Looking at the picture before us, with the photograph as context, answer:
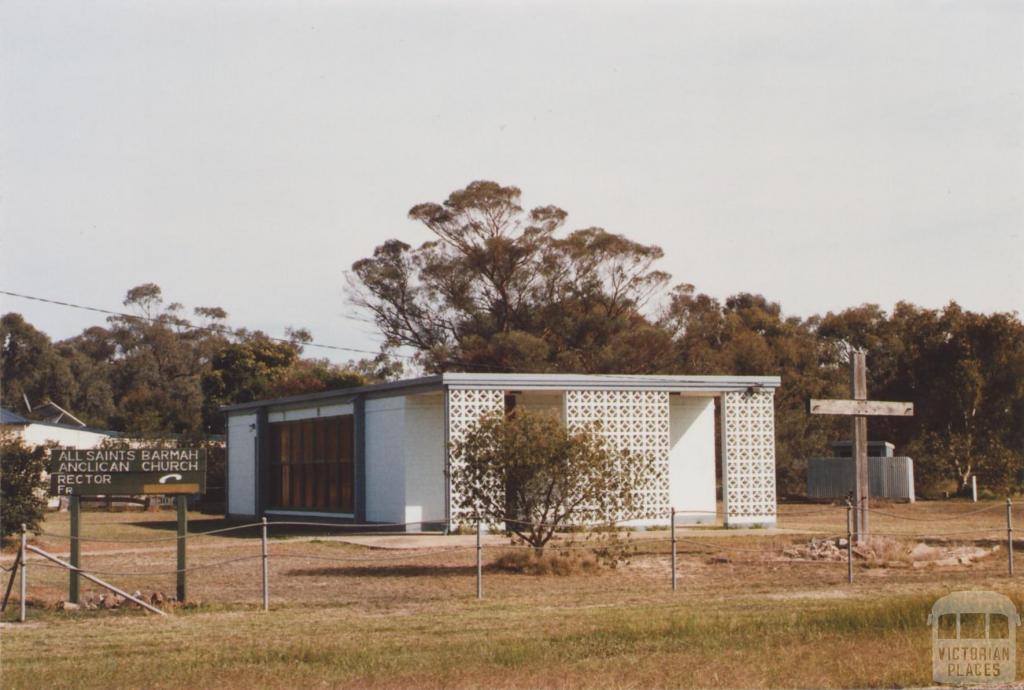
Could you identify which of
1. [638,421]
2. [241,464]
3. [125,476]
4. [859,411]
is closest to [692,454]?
[638,421]

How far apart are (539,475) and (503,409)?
6.98m

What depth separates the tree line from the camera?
161 ft

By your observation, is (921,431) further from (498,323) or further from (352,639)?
(352,639)

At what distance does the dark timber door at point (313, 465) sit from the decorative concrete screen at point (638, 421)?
6342 millimetres

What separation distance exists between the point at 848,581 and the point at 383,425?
14810mm

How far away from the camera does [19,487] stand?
25.8m

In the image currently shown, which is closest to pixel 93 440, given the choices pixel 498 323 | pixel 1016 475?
pixel 498 323

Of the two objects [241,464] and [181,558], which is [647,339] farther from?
[181,558]

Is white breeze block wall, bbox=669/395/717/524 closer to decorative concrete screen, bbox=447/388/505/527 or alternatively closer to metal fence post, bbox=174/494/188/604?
decorative concrete screen, bbox=447/388/505/527

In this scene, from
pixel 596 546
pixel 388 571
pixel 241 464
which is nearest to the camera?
pixel 388 571

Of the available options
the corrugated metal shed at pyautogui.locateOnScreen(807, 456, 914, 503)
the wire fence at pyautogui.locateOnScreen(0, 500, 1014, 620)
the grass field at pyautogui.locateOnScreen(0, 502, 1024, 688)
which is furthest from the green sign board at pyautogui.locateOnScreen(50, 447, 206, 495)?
the corrugated metal shed at pyautogui.locateOnScreen(807, 456, 914, 503)

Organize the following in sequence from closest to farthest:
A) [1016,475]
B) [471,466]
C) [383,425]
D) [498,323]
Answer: [471,466] < [383,425] < [1016,475] < [498,323]

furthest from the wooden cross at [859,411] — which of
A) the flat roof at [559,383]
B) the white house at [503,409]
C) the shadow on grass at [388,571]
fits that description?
the flat roof at [559,383]

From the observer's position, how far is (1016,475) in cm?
4809
